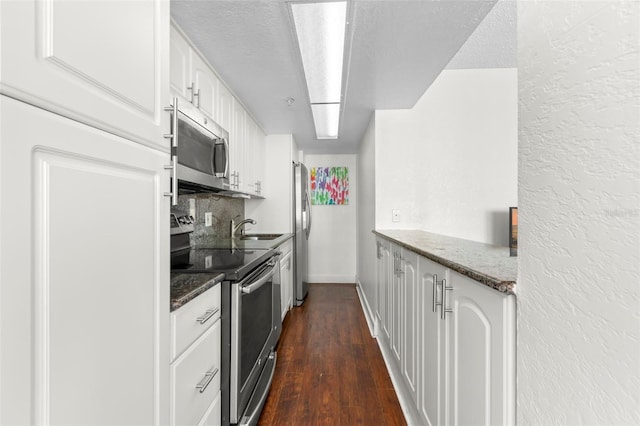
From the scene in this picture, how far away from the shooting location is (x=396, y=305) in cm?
193

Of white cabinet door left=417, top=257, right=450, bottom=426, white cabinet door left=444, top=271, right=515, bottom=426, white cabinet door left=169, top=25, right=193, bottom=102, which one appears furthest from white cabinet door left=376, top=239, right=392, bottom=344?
white cabinet door left=169, top=25, right=193, bottom=102

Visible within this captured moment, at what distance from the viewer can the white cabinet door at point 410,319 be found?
1.50m

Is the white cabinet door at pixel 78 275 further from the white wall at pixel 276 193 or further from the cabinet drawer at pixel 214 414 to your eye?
the white wall at pixel 276 193

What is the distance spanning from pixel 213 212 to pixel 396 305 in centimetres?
180

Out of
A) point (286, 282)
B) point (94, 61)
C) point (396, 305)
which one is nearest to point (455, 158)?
point (396, 305)

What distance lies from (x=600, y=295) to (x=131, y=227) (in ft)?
3.21

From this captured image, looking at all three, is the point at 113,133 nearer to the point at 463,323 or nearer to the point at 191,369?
the point at 191,369

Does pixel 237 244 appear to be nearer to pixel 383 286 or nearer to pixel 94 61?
pixel 383 286

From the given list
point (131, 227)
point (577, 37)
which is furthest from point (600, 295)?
point (131, 227)

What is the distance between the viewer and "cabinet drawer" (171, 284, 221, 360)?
0.92 meters

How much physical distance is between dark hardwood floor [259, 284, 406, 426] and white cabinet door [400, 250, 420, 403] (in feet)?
0.88

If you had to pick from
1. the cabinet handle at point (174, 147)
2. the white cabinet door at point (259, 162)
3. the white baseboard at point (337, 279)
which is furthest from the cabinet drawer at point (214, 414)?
the white baseboard at point (337, 279)

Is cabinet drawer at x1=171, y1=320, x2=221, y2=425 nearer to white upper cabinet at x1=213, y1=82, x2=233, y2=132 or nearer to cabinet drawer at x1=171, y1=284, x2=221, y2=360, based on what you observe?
cabinet drawer at x1=171, y1=284, x2=221, y2=360

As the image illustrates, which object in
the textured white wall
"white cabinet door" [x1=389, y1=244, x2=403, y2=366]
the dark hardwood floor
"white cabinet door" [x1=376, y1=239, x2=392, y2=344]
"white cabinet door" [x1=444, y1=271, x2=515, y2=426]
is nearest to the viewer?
the textured white wall
